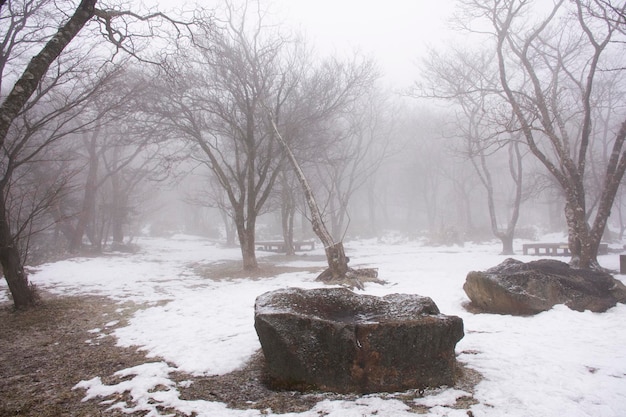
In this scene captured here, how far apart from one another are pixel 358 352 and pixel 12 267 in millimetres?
6830

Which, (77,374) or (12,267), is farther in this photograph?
(12,267)

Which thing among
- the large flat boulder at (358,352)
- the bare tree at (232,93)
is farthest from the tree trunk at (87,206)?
the large flat boulder at (358,352)

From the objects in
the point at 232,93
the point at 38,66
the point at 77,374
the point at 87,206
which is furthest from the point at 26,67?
the point at 87,206

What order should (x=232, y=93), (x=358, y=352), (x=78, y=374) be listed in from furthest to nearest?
(x=232, y=93)
(x=78, y=374)
(x=358, y=352)

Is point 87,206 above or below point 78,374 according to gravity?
above

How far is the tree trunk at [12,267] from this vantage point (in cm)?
685

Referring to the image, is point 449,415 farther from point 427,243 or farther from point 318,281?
point 427,243

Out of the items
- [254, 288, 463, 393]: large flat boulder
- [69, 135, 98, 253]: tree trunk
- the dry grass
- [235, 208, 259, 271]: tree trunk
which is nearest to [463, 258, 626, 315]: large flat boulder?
[254, 288, 463, 393]: large flat boulder

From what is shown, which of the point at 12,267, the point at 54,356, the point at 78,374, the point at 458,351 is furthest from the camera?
the point at 12,267

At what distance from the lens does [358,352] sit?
3688 millimetres

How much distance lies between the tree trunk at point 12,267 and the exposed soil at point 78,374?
1.22 ft

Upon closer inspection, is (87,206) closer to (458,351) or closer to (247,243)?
(247,243)

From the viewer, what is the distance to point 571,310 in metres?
6.52

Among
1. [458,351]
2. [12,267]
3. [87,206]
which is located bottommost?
[458,351]
